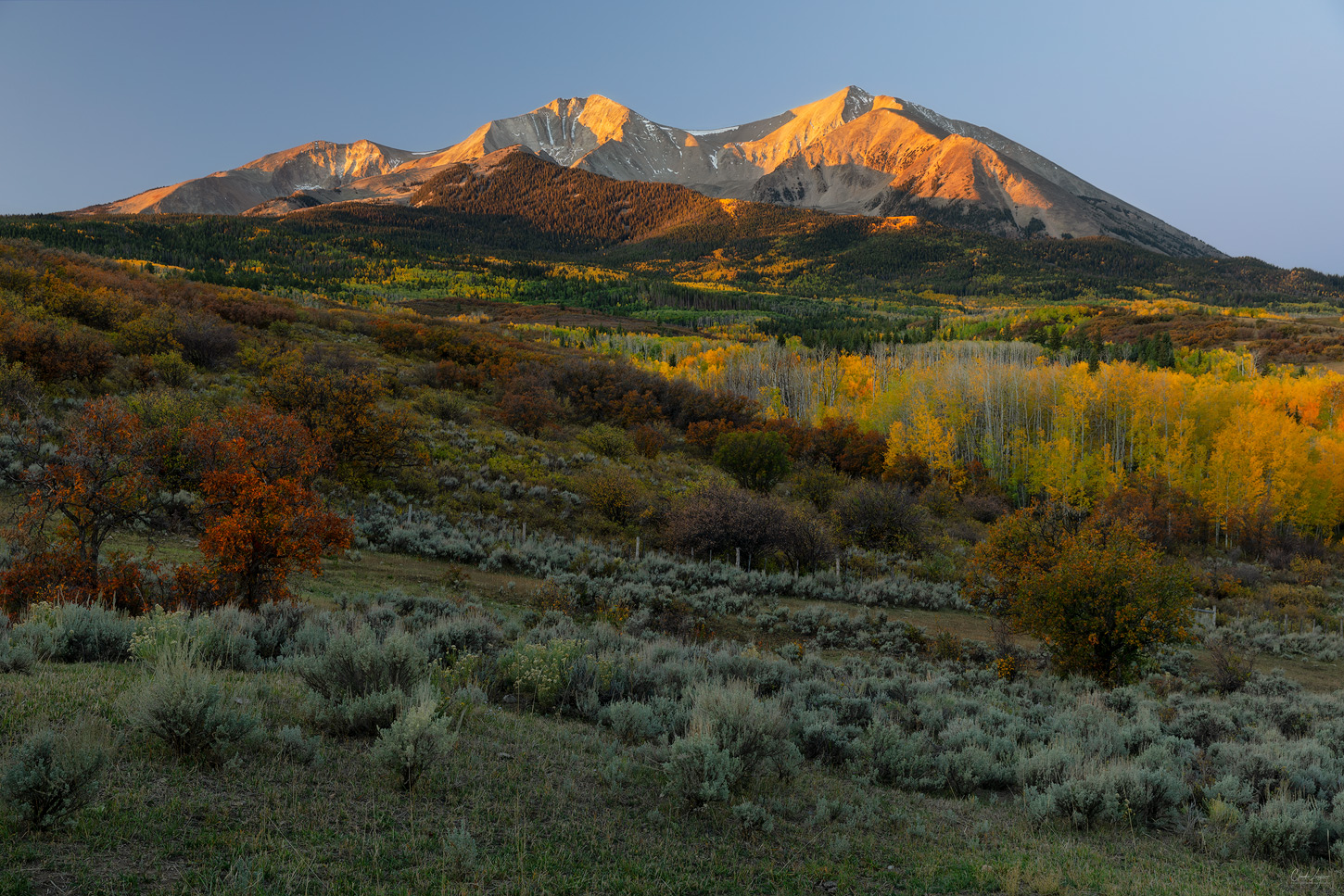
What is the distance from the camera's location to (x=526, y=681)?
8.14 metres

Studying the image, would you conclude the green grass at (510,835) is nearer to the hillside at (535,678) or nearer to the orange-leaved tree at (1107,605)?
the hillside at (535,678)

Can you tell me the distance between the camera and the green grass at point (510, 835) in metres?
3.94

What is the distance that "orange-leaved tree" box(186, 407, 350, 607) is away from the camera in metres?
10.5

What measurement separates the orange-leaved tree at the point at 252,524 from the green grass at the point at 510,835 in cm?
372

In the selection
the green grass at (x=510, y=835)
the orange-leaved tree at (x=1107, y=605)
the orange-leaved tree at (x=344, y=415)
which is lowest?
the orange-leaved tree at (x=1107, y=605)

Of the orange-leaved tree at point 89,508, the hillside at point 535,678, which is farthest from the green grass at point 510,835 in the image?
the orange-leaved tree at point 89,508

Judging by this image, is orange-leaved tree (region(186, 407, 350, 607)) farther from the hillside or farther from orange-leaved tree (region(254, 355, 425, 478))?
orange-leaved tree (region(254, 355, 425, 478))

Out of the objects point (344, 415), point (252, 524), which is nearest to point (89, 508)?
point (252, 524)

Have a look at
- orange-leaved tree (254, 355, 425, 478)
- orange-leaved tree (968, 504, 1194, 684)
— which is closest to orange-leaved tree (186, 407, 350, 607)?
orange-leaved tree (254, 355, 425, 478)

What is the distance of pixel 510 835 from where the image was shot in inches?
188

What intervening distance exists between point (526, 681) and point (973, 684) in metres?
9.56

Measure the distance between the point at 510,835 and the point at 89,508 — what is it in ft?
31.7

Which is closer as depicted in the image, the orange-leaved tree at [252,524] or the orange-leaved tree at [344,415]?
the orange-leaved tree at [252,524]

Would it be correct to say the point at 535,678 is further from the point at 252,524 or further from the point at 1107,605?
the point at 1107,605
